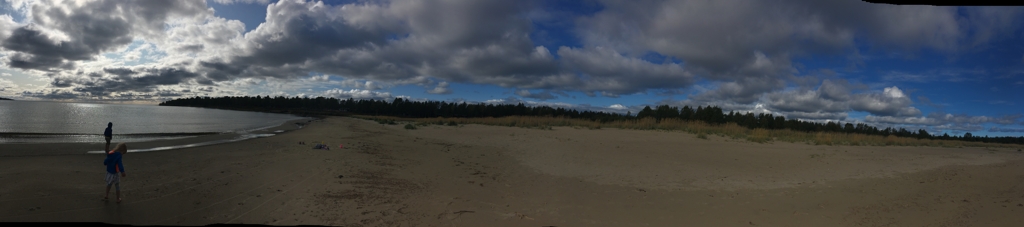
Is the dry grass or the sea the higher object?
the dry grass

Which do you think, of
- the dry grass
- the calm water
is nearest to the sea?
the calm water

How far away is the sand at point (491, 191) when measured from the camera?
21.4 feet

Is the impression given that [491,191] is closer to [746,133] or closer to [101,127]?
[746,133]

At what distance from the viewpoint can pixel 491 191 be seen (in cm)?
861

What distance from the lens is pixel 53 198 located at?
6602 mm

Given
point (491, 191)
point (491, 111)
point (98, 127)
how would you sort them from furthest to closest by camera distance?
point (491, 111) < point (98, 127) < point (491, 191)

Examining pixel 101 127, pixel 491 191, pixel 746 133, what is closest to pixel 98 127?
pixel 101 127

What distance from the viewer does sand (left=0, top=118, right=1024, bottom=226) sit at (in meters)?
6.51

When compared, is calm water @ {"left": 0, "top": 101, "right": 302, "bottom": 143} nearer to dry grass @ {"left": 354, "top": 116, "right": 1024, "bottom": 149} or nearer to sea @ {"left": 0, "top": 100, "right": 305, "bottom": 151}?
sea @ {"left": 0, "top": 100, "right": 305, "bottom": 151}

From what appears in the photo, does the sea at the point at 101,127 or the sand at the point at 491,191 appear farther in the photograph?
the sea at the point at 101,127

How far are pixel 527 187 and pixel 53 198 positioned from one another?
24.6ft

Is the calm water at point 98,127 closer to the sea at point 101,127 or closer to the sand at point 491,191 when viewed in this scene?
the sea at point 101,127

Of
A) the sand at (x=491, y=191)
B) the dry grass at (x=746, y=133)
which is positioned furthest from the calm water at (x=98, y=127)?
the dry grass at (x=746, y=133)

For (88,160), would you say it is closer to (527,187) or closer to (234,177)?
(234,177)
